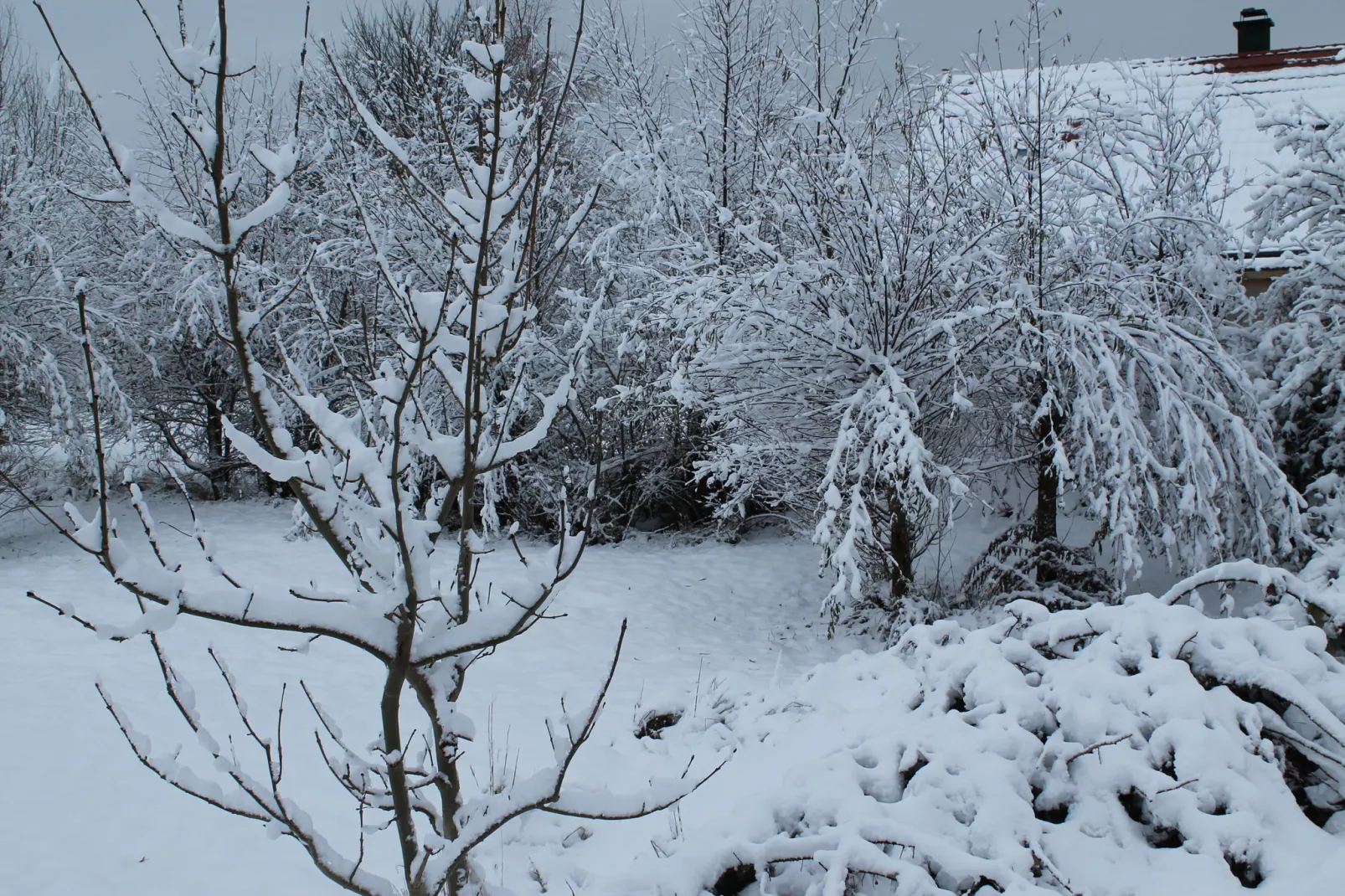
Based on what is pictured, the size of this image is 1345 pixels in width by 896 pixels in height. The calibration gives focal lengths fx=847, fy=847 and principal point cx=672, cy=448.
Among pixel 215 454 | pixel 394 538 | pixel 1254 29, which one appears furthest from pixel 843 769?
pixel 1254 29

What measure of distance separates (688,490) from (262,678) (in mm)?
5731

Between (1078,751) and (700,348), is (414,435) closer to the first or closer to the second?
(1078,751)

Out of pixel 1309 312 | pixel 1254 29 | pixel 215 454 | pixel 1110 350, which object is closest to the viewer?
pixel 1110 350

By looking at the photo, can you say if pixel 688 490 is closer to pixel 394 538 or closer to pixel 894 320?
pixel 894 320

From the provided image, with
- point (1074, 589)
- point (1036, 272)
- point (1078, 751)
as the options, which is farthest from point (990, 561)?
point (1078, 751)

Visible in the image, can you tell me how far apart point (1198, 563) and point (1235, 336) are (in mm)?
2186

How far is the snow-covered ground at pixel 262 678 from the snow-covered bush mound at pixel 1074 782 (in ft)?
3.98

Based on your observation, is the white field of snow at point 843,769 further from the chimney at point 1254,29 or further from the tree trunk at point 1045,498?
the chimney at point 1254,29

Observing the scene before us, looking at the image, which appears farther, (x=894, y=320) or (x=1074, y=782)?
(x=894, y=320)

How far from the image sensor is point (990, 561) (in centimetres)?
687

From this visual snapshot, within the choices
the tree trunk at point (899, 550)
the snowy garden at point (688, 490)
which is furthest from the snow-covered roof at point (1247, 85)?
the tree trunk at point (899, 550)

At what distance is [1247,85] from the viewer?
35.0 ft

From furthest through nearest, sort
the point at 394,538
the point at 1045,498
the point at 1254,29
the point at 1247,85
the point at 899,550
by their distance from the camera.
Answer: the point at 1254,29 → the point at 1247,85 → the point at 899,550 → the point at 1045,498 → the point at 394,538

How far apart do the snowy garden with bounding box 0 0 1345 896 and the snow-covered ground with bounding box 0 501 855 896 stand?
0.04 m
